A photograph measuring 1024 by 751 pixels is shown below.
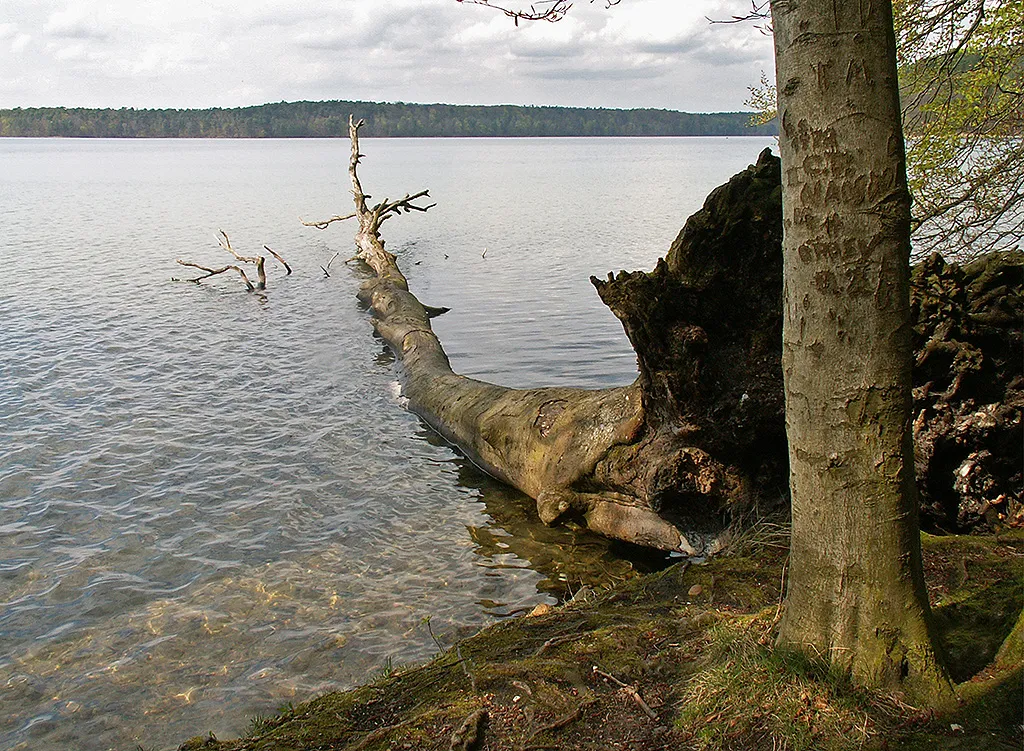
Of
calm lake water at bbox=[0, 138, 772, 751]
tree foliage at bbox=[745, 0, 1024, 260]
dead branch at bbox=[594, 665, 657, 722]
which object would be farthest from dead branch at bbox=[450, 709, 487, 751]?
tree foliage at bbox=[745, 0, 1024, 260]


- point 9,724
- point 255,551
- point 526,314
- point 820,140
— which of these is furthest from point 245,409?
point 820,140

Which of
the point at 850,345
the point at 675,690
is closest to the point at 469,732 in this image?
the point at 675,690

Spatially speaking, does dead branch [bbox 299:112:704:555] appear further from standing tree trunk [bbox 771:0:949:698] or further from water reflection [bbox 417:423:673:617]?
standing tree trunk [bbox 771:0:949:698]

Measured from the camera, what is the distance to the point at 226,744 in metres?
4.28

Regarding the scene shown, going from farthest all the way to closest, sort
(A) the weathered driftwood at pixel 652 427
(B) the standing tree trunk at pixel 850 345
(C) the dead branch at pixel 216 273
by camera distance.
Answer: (C) the dead branch at pixel 216 273 < (A) the weathered driftwood at pixel 652 427 < (B) the standing tree trunk at pixel 850 345

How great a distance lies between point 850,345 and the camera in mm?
3498

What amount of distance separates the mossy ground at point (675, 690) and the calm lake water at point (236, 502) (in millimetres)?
1761

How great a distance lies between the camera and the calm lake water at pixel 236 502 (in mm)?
6434

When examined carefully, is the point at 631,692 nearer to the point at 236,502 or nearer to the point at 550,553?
the point at 550,553

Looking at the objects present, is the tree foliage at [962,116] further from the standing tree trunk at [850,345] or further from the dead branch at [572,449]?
the standing tree trunk at [850,345]

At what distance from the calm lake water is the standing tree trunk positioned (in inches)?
146

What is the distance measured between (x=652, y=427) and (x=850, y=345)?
13.2 ft

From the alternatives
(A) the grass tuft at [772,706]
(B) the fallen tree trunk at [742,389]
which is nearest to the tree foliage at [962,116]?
(B) the fallen tree trunk at [742,389]

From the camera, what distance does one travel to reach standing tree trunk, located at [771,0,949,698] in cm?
338
